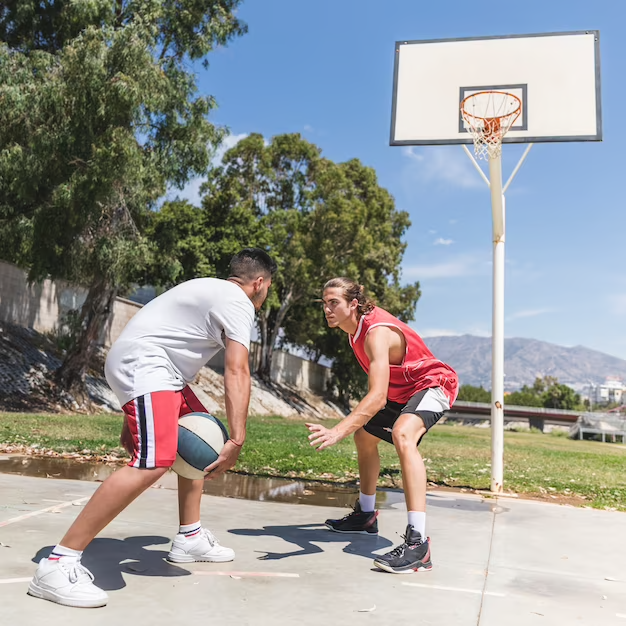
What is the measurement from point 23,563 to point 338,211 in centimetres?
3126

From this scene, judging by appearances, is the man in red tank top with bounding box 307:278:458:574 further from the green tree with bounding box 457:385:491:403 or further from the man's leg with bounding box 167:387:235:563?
the green tree with bounding box 457:385:491:403

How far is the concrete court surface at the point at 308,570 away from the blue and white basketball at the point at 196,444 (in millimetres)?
582

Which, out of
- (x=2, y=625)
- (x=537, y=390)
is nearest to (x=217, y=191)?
(x=2, y=625)

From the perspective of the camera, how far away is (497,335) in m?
7.62

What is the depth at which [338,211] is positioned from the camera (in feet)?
112

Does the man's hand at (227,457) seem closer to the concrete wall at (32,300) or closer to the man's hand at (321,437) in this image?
the man's hand at (321,437)

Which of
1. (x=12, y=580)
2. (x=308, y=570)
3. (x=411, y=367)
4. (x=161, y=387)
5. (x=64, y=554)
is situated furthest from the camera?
(x=411, y=367)

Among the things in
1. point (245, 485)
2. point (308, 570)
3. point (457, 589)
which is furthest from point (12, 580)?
point (245, 485)

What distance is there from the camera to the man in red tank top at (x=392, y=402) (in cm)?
414

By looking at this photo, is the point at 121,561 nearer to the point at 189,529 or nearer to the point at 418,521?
the point at 189,529

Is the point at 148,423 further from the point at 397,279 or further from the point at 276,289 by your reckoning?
the point at 397,279

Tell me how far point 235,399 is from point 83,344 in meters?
19.6

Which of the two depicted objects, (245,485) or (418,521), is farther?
(245,485)

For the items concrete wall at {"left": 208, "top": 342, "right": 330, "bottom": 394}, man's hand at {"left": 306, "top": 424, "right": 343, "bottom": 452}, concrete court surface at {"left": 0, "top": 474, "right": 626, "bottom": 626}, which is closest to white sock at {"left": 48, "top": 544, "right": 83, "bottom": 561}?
concrete court surface at {"left": 0, "top": 474, "right": 626, "bottom": 626}
